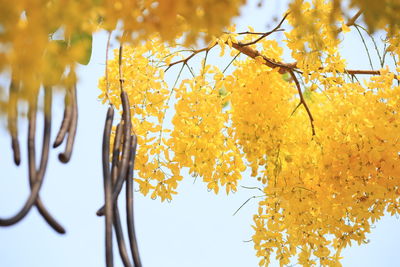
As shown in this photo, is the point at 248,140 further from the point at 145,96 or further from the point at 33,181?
the point at 33,181

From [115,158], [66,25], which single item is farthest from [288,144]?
[66,25]

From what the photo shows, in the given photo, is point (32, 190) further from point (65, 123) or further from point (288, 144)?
point (288, 144)

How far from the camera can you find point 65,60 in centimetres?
36

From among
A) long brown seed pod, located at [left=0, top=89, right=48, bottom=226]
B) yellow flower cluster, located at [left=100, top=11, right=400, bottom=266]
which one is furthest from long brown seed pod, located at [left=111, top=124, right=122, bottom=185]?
yellow flower cluster, located at [left=100, top=11, right=400, bottom=266]

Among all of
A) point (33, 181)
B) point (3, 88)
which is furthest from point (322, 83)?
point (3, 88)

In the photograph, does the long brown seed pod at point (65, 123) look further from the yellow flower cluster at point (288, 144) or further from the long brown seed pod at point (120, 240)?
the yellow flower cluster at point (288, 144)

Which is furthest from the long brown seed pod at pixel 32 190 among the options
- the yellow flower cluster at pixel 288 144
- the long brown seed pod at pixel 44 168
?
the yellow flower cluster at pixel 288 144

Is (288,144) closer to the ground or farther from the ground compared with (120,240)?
farther from the ground

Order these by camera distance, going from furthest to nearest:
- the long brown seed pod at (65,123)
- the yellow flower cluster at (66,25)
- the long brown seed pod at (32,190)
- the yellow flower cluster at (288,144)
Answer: the yellow flower cluster at (288,144) → the long brown seed pod at (65,123) → the long brown seed pod at (32,190) → the yellow flower cluster at (66,25)

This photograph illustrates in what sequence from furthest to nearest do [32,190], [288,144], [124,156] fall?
[288,144], [124,156], [32,190]

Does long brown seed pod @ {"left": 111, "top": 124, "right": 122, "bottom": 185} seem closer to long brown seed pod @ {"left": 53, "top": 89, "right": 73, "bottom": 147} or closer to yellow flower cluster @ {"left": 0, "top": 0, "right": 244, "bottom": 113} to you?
long brown seed pod @ {"left": 53, "top": 89, "right": 73, "bottom": 147}

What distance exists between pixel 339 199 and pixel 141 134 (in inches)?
19.3

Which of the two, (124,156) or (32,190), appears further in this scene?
(124,156)

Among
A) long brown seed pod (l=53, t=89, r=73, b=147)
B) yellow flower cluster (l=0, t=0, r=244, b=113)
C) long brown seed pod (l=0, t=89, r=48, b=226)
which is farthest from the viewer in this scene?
long brown seed pod (l=53, t=89, r=73, b=147)
